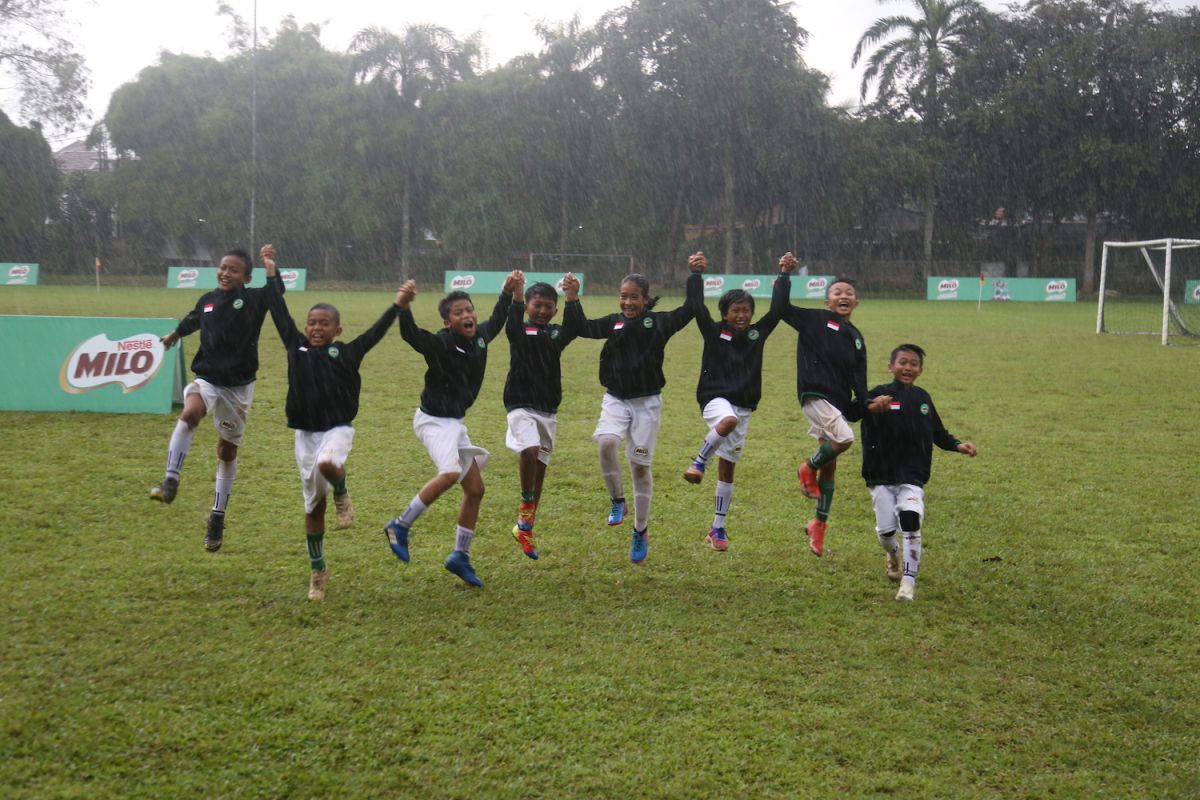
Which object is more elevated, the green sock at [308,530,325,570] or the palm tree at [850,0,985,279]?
the palm tree at [850,0,985,279]

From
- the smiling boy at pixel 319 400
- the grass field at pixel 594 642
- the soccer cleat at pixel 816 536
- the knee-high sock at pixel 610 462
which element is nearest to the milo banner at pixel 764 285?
the grass field at pixel 594 642

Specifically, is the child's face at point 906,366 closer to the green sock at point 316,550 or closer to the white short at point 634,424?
the white short at point 634,424

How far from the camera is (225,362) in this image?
812cm

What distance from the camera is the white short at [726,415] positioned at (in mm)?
8172

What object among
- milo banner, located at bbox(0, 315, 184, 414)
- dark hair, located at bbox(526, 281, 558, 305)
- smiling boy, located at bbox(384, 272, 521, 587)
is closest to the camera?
smiling boy, located at bbox(384, 272, 521, 587)

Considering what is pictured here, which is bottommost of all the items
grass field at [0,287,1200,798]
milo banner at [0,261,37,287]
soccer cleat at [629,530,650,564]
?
grass field at [0,287,1200,798]

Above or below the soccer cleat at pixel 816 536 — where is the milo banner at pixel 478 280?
above

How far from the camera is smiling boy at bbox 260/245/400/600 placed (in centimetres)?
714

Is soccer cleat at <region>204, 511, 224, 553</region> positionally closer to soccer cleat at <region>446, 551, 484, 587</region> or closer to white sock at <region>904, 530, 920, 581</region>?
soccer cleat at <region>446, 551, 484, 587</region>

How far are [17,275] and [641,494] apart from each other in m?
48.3

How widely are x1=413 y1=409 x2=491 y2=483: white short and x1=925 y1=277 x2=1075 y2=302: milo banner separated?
46161 mm

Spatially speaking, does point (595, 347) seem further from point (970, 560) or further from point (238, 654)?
point (238, 654)

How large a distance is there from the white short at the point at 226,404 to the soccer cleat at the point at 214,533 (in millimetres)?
616

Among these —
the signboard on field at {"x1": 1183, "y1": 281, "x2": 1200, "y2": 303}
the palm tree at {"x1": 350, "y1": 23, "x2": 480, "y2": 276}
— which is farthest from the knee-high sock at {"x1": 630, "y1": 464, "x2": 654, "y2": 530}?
the palm tree at {"x1": 350, "y1": 23, "x2": 480, "y2": 276}
